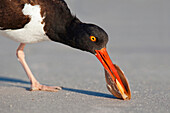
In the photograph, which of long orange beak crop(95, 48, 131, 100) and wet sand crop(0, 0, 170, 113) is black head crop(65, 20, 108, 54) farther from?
wet sand crop(0, 0, 170, 113)

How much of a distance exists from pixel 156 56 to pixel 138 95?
4655mm

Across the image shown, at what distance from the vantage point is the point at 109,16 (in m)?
15.8

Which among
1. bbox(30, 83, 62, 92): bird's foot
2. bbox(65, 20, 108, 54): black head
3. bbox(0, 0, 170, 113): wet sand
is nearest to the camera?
bbox(0, 0, 170, 113): wet sand

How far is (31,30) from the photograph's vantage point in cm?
470

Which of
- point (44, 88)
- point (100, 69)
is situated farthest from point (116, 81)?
point (100, 69)

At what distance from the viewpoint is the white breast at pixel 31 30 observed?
4609mm

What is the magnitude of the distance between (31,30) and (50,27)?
311mm

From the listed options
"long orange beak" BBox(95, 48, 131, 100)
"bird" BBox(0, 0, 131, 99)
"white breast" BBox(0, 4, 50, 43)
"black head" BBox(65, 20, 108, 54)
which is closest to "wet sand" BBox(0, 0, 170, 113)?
"long orange beak" BBox(95, 48, 131, 100)

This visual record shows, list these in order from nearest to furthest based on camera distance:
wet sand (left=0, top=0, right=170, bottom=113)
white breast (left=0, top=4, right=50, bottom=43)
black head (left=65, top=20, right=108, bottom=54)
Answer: wet sand (left=0, top=0, right=170, bottom=113) < black head (left=65, top=20, right=108, bottom=54) < white breast (left=0, top=4, right=50, bottom=43)

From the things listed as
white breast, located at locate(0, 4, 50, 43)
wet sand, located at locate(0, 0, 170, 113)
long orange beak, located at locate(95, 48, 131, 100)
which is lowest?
wet sand, located at locate(0, 0, 170, 113)

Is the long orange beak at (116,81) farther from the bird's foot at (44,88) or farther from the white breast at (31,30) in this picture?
the white breast at (31,30)

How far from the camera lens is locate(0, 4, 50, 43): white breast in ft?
15.1

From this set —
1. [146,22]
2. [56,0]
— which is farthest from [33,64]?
[146,22]

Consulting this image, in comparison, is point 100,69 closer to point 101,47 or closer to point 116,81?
point 101,47
